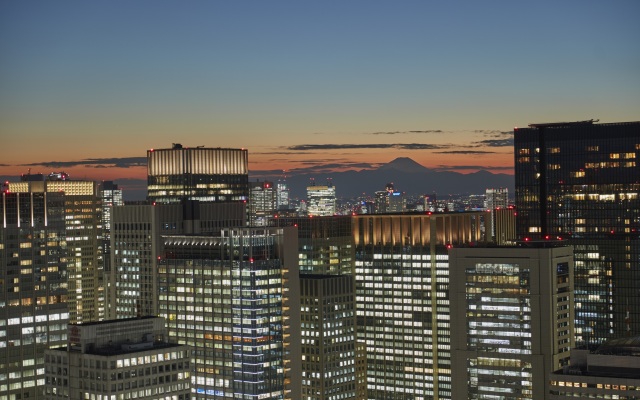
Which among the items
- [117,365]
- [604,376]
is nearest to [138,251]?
[117,365]

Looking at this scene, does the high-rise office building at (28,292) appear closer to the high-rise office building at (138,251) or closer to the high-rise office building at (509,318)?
the high-rise office building at (138,251)

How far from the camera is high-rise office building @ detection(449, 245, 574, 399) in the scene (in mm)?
175625

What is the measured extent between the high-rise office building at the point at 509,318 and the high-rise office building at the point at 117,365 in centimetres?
5299

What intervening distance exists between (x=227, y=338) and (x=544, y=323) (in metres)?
46.7

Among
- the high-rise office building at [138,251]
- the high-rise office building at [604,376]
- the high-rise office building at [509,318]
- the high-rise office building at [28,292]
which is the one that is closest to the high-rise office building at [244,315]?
the high-rise office building at [138,251]

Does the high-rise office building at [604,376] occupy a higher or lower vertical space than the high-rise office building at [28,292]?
lower

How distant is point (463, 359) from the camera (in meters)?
181

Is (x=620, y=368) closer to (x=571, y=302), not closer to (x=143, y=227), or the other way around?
(x=571, y=302)

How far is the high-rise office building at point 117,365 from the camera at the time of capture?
137625 mm

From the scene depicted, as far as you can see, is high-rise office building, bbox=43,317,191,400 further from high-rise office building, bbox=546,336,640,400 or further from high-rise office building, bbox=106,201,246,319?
high-rise office building, bbox=546,336,640,400

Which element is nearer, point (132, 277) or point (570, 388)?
point (570, 388)

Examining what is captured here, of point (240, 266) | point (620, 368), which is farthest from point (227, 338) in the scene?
point (620, 368)

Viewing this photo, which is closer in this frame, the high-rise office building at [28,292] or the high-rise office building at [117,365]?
the high-rise office building at [117,365]

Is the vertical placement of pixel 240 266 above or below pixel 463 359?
above
